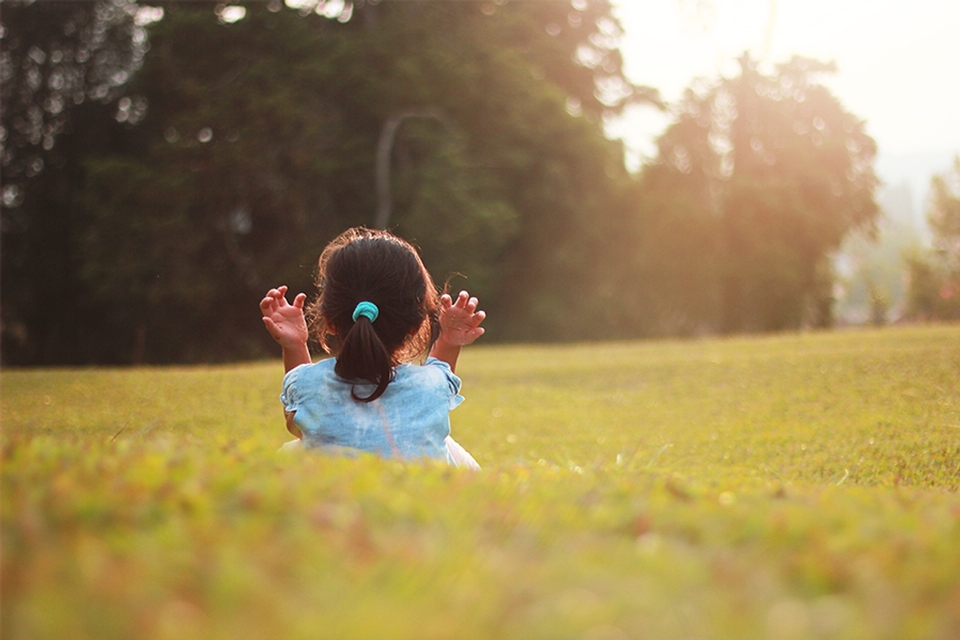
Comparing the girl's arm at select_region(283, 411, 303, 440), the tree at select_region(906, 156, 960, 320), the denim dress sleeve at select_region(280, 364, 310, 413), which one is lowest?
the girl's arm at select_region(283, 411, 303, 440)

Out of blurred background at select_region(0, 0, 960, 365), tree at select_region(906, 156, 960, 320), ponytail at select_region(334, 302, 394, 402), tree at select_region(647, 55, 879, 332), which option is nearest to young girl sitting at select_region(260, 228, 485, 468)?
ponytail at select_region(334, 302, 394, 402)

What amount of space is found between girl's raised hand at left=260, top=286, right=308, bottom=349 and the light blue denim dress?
0.48m

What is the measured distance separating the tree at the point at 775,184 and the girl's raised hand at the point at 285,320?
22.8 meters

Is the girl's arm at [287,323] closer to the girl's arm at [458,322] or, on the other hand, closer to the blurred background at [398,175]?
the girl's arm at [458,322]

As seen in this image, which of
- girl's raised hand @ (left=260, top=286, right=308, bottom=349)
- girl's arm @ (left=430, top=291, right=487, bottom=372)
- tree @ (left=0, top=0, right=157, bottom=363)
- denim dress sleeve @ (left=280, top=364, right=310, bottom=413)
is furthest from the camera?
tree @ (left=0, top=0, right=157, bottom=363)

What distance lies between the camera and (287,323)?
133 inches

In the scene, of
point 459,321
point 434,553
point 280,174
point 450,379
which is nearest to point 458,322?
point 459,321

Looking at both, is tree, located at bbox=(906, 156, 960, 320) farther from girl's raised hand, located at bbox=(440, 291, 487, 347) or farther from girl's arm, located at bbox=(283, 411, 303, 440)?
girl's arm, located at bbox=(283, 411, 303, 440)

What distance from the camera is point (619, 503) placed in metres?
1.88

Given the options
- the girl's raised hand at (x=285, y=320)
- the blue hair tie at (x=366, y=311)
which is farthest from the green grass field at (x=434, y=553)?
the girl's raised hand at (x=285, y=320)

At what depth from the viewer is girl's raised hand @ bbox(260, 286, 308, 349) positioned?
335 cm

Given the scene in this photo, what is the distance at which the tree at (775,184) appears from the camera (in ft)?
79.9

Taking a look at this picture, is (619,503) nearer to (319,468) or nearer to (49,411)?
(319,468)

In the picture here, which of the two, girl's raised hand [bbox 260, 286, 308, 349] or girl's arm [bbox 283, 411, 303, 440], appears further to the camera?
girl's raised hand [bbox 260, 286, 308, 349]
